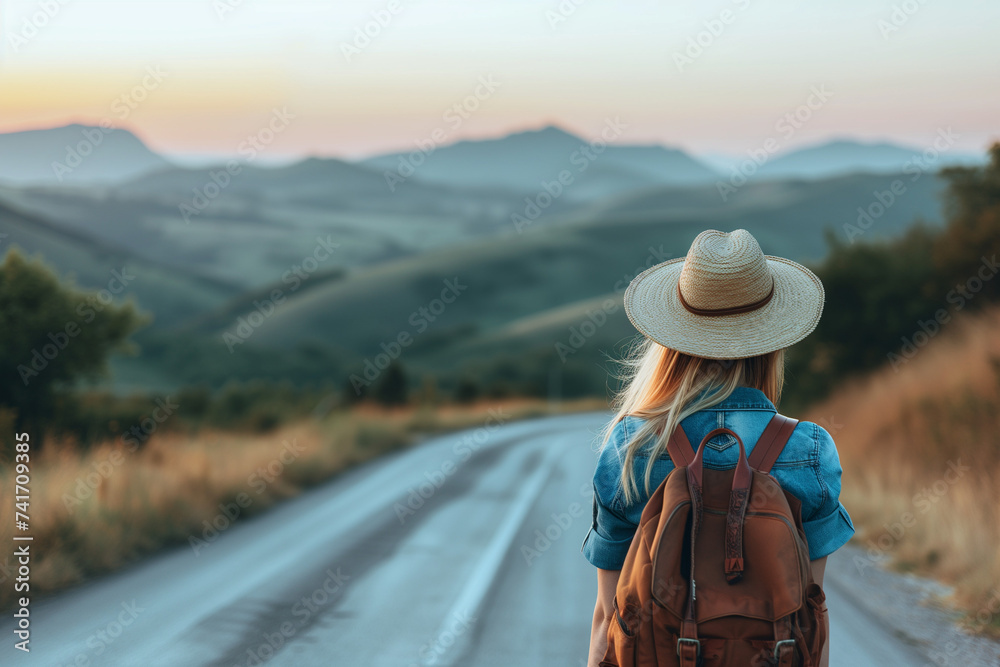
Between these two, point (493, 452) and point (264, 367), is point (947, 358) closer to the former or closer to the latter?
point (493, 452)

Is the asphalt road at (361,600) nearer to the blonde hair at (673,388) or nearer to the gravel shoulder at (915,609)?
the gravel shoulder at (915,609)

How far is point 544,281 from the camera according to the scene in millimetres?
Result: 163750

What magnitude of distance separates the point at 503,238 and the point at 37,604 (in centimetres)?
17995

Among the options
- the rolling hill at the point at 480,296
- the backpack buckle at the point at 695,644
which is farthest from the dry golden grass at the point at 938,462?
the rolling hill at the point at 480,296

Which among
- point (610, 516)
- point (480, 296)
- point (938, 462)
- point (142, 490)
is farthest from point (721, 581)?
point (480, 296)

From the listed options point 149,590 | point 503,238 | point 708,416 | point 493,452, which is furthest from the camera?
point 503,238

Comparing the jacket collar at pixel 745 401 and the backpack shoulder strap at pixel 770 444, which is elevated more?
the jacket collar at pixel 745 401

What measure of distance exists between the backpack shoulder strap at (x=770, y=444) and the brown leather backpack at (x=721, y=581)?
0.05 meters

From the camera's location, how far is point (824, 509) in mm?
2410

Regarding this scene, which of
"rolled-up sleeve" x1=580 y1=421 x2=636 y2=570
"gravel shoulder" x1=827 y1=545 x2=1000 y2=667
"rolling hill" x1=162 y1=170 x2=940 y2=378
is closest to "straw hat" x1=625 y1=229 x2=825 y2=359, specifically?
"rolled-up sleeve" x1=580 y1=421 x2=636 y2=570

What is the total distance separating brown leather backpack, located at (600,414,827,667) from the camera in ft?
6.95

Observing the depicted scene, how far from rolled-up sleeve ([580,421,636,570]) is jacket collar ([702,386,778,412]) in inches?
11.7

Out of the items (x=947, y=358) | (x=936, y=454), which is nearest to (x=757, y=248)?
(x=936, y=454)

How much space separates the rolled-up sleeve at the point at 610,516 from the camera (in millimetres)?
2469
